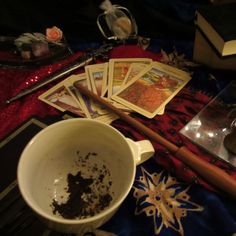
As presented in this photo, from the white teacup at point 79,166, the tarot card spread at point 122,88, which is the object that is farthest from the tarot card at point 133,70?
the white teacup at point 79,166

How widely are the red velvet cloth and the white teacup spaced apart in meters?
0.14

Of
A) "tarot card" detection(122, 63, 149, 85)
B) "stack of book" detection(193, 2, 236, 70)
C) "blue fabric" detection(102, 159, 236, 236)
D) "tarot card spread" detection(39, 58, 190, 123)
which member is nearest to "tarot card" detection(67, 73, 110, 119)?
"tarot card spread" detection(39, 58, 190, 123)

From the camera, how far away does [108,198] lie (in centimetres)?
57

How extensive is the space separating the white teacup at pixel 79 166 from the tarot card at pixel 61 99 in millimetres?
205

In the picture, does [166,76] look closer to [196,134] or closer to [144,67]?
[144,67]

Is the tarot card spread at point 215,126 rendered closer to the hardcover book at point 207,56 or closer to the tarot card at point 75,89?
the hardcover book at point 207,56

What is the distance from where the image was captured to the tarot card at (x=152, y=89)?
2.62 ft

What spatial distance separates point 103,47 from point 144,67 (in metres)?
0.17

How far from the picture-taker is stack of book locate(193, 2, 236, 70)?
2.49 ft

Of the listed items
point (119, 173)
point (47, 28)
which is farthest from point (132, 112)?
point (47, 28)

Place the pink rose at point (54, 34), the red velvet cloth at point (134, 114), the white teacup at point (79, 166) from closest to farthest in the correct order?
the white teacup at point (79, 166) < the red velvet cloth at point (134, 114) < the pink rose at point (54, 34)

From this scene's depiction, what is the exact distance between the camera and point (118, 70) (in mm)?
916

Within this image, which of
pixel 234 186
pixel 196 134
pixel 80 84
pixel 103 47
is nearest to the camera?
pixel 234 186

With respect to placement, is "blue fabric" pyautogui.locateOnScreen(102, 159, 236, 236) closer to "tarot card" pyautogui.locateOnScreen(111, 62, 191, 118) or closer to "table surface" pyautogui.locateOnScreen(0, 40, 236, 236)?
"table surface" pyautogui.locateOnScreen(0, 40, 236, 236)
